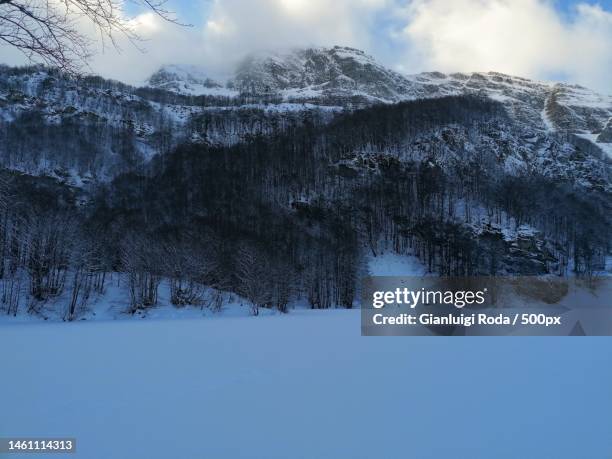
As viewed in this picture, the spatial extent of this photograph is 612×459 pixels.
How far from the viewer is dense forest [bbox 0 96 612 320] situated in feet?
156

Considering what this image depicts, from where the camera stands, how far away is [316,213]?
101 m

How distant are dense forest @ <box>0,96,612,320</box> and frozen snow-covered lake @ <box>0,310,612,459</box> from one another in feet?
115

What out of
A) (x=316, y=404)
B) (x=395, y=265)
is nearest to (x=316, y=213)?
(x=395, y=265)

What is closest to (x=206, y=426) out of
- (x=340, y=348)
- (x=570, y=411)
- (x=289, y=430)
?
(x=289, y=430)

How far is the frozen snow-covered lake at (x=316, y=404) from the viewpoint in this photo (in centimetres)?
555

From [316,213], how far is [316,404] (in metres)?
94.1

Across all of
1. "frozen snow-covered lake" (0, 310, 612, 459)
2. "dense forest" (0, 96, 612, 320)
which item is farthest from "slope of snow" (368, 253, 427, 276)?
"frozen snow-covered lake" (0, 310, 612, 459)

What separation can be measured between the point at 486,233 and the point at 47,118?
136208mm

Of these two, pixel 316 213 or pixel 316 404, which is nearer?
pixel 316 404

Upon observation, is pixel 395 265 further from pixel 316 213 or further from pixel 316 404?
pixel 316 404

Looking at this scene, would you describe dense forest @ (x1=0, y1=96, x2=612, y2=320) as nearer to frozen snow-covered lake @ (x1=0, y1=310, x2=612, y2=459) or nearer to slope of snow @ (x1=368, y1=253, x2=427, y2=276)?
slope of snow @ (x1=368, y1=253, x2=427, y2=276)

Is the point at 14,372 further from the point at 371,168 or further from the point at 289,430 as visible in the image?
the point at 371,168

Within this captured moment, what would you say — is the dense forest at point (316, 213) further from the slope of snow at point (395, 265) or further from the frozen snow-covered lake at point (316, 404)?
the frozen snow-covered lake at point (316, 404)

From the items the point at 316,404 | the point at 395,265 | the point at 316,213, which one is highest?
the point at 316,213
